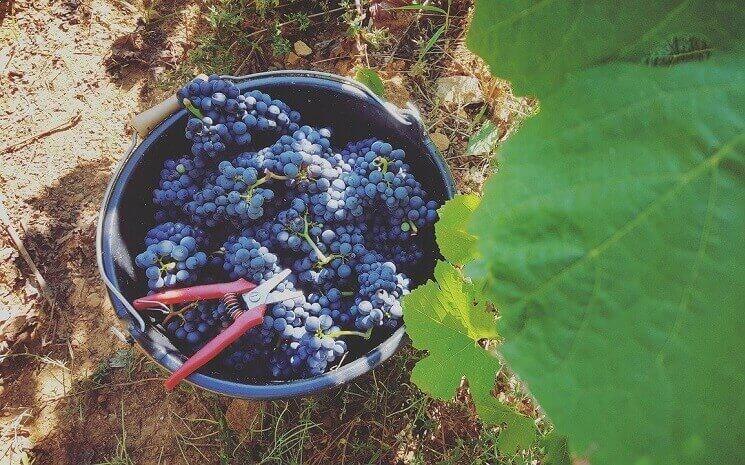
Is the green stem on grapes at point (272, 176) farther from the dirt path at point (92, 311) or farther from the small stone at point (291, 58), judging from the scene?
the small stone at point (291, 58)

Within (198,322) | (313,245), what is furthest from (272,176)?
(198,322)

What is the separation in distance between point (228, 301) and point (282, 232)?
0.22 metres

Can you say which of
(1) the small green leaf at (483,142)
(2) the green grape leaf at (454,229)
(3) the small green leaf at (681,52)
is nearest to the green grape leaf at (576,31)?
(3) the small green leaf at (681,52)

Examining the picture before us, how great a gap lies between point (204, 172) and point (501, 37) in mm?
1160

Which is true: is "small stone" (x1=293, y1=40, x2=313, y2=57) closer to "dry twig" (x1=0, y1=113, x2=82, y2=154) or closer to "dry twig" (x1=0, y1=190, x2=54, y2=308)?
"dry twig" (x1=0, y1=113, x2=82, y2=154)

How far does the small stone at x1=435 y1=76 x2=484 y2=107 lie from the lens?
2312 millimetres

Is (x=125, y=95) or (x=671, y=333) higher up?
(x=671, y=333)

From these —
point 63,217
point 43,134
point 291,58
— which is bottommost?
point 63,217

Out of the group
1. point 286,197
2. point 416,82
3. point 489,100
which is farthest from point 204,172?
point 489,100

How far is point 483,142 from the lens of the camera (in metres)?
2.21

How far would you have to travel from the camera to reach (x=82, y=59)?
2424mm

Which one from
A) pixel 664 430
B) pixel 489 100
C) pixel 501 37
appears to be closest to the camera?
pixel 664 430

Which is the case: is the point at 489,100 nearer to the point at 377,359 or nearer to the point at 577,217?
the point at 377,359

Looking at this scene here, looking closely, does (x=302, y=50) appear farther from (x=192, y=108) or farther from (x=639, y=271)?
(x=639, y=271)
